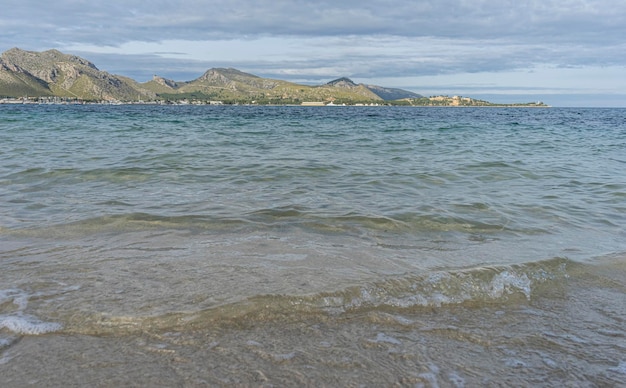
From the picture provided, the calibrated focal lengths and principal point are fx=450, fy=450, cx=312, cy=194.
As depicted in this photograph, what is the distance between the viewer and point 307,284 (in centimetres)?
474

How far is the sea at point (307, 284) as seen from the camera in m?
3.25

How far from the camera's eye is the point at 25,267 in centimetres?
508

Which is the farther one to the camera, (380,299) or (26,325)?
(380,299)

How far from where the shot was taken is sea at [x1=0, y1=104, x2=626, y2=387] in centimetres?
325

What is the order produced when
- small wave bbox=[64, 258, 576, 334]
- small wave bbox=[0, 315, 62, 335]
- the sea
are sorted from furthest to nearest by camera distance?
small wave bbox=[64, 258, 576, 334] → small wave bbox=[0, 315, 62, 335] → the sea

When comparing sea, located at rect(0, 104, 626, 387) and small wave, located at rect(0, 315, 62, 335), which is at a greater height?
sea, located at rect(0, 104, 626, 387)

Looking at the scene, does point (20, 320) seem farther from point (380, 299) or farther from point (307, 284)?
point (380, 299)

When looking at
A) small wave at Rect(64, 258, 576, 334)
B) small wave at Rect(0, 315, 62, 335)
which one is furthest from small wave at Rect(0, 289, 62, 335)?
small wave at Rect(64, 258, 576, 334)

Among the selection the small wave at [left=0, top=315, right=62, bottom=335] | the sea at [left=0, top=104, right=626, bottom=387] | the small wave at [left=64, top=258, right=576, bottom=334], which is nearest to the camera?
the sea at [left=0, top=104, right=626, bottom=387]

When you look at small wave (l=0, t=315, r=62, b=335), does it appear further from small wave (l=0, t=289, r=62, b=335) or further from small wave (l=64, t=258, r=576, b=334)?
small wave (l=64, t=258, r=576, b=334)

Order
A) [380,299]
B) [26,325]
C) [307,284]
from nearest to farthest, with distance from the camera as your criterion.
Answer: [26,325]
[380,299]
[307,284]

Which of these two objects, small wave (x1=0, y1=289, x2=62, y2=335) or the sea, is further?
small wave (x1=0, y1=289, x2=62, y2=335)

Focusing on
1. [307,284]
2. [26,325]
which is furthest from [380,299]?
[26,325]

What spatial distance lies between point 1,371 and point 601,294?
17.9 feet
